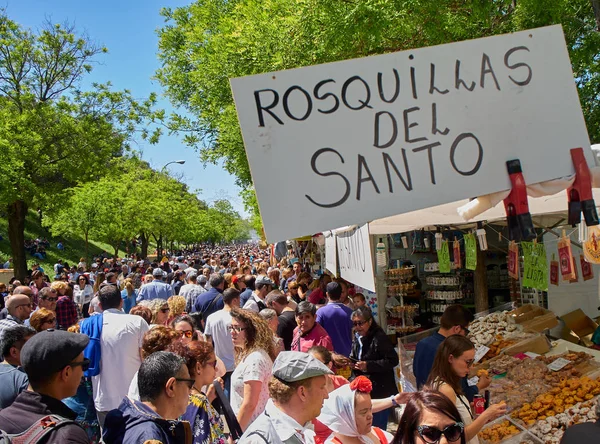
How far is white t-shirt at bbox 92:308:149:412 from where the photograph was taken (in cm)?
550

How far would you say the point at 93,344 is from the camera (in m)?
5.51

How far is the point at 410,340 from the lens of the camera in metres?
7.08

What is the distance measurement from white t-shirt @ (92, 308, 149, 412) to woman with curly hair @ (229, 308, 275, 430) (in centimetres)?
142

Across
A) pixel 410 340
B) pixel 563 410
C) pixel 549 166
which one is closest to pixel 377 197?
pixel 549 166

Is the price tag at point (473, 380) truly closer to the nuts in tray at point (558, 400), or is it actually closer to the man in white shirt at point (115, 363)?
the nuts in tray at point (558, 400)

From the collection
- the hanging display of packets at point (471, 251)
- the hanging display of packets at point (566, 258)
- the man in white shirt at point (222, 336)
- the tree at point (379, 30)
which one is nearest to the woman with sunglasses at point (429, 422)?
the hanging display of packets at point (566, 258)

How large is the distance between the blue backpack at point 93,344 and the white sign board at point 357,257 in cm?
321

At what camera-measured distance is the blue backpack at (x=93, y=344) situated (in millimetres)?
5461

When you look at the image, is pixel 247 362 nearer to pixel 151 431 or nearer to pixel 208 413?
pixel 208 413

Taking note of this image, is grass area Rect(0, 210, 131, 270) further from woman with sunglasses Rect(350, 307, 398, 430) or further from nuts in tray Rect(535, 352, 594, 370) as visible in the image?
nuts in tray Rect(535, 352, 594, 370)

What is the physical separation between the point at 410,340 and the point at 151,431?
4.79 metres

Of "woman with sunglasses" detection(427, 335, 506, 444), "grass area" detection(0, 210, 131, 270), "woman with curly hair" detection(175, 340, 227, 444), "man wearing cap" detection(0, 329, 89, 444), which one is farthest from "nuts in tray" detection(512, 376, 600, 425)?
"grass area" detection(0, 210, 131, 270)

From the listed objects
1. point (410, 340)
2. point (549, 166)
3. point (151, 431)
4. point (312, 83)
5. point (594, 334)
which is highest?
point (312, 83)

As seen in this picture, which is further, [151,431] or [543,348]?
[543,348]
